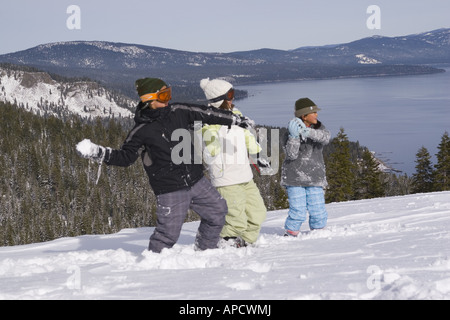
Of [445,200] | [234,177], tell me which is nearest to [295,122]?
[234,177]

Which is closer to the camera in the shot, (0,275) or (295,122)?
(0,275)

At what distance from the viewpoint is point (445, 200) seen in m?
8.71

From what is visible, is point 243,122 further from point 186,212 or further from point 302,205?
point 302,205

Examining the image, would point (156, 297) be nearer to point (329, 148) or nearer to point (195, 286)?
point (195, 286)

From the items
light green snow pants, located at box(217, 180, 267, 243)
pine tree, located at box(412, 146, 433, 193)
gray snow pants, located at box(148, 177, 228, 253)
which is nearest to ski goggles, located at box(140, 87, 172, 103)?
gray snow pants, located at box(148, 177, 228, 253)

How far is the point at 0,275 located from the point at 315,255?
3269 millimetres

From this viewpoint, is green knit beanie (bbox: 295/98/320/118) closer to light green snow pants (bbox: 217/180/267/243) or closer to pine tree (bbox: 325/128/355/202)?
light green snow pants (bbox: 217/180/267/243)

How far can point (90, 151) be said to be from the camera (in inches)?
172

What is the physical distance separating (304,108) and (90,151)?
9.93ft

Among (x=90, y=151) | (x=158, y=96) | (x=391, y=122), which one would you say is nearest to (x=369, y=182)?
(x=158, y=96)

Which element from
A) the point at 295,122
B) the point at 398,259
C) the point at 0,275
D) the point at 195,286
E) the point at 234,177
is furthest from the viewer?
the point at 295,122

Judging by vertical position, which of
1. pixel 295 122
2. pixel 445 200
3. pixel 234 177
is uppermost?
pixel 295 122

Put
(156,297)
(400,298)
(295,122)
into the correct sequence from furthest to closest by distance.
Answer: (295,122)
(156,297)
(400,298)
